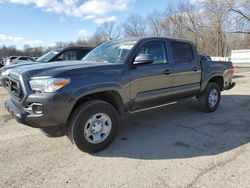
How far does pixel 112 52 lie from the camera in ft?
15.6

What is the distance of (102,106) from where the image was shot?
13.0 feet

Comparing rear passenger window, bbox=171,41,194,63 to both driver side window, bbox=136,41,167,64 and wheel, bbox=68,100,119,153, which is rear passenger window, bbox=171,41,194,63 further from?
wheel, bbox=68,100,119,153

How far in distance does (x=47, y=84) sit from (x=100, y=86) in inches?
32.9

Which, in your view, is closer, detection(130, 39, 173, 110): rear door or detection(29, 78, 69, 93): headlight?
detection(29, 78, 69, 93): headlight

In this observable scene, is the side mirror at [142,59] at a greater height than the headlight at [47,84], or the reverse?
the side mirror at [142,59]

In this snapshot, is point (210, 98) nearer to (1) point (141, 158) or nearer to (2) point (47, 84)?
(1) point (141, 158)

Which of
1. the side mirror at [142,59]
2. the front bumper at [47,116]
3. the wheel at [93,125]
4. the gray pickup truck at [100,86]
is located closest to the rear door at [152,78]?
the gray pickup truck at [100,86]

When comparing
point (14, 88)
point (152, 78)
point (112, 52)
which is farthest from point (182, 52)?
point (14, 88)

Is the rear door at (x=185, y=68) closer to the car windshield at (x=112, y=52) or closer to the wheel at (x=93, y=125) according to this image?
the car windshield at (x=112, y=52)

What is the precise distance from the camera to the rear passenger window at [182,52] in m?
5.39

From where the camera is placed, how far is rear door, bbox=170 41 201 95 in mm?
5320

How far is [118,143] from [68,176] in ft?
4.27

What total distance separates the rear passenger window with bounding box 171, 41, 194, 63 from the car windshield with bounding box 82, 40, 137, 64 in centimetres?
117

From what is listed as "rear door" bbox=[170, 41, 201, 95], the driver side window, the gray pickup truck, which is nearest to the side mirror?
the gray pickup truck
